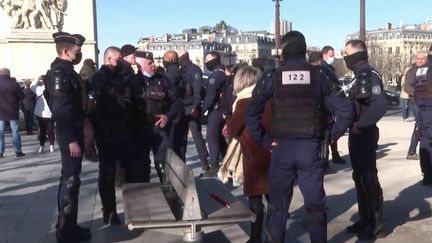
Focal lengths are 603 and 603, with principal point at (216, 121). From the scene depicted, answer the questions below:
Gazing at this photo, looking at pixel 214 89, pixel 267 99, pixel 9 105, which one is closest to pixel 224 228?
pixel 267 99

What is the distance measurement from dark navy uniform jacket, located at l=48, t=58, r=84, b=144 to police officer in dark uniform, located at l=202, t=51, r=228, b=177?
151 inches

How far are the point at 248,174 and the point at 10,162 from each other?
7.92 meters

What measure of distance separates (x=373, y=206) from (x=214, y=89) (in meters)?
4.03

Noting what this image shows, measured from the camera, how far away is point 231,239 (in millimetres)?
6004

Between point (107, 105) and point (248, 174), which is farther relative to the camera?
point (107, 105)

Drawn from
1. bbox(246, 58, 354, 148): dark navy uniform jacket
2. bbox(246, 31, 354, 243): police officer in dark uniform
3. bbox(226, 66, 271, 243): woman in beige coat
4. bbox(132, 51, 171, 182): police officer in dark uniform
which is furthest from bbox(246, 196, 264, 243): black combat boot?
bbox(132, 51, 171, 182): police officer in dark uniform

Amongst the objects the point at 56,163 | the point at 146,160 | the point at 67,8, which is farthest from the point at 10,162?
the point at 67,8

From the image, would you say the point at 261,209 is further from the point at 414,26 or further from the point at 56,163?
the point at 414,26

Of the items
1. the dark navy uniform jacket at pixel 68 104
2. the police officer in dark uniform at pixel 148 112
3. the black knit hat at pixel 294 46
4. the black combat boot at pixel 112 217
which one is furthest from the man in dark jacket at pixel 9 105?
the black knit hat at pixel 294 46

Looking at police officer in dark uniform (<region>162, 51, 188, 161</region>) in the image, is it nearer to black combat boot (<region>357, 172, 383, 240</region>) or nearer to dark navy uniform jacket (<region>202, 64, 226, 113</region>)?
dark navy uniform jacket (<region>202, 64, 226, 113</region>)

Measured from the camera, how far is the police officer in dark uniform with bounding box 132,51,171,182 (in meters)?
6.83

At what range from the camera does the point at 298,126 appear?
4668 mm

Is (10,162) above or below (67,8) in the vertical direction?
below

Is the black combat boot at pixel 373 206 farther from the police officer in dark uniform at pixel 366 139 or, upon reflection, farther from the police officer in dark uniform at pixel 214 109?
the police officer in dark uniform at pixel 214 109
